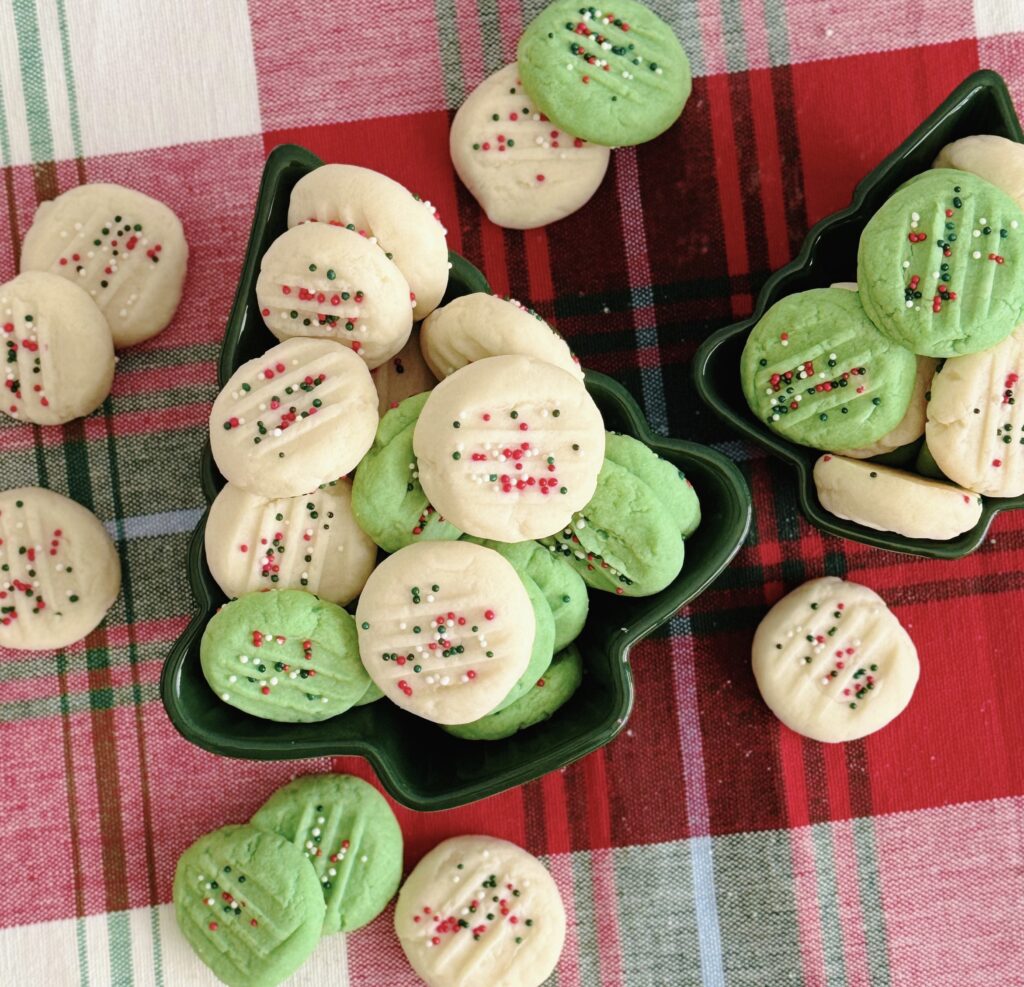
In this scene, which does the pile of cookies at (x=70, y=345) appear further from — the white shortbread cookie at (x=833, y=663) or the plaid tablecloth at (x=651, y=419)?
the white shortbread cookie at (x=833, y=663)

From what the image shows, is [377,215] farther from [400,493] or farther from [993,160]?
[993,160]

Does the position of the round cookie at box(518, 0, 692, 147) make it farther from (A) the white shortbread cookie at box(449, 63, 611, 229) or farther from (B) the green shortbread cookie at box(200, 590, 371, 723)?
(B) the green shortbread cookie at box(200, 590, 371, 723)

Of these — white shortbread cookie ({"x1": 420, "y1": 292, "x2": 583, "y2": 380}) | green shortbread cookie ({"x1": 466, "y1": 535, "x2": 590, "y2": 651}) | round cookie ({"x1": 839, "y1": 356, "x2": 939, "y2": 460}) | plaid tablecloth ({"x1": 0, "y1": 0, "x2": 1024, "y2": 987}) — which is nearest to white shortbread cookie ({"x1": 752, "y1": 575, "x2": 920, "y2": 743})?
plaid tablecloth ({"x1": 0, "y1": 0, "x2": 1024, "y2": 987})

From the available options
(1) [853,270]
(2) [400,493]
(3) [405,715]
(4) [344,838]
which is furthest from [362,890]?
(1) [853,270]

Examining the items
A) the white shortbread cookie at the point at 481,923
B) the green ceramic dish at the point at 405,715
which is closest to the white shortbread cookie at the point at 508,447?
the green ceramic dish at the point at 405,715

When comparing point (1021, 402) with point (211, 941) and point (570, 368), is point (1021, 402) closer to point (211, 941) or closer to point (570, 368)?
point (570, 368)
